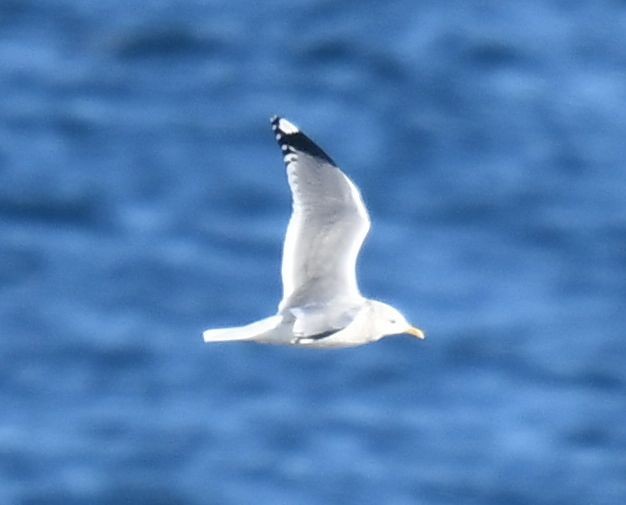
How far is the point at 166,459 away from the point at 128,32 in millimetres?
6026

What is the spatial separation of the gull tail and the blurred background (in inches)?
233

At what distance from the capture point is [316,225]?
1256 centimetres

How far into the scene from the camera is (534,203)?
20.9 m

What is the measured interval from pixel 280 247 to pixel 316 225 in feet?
23.2

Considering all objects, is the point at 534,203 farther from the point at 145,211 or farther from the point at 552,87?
the point at 145,211

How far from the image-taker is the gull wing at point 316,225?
41.0 ft

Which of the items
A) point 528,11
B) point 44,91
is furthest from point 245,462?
point 528,11

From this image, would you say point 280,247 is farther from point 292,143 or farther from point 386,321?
point 292,143

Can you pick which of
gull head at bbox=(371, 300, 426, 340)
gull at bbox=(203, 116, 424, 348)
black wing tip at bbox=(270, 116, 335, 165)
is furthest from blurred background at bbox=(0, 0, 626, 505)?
black wing tip at bbox=(270, 116, 335, 165)

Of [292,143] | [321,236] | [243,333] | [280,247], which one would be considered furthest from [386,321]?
[280,247]

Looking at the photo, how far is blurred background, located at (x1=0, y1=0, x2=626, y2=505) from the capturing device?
18.4 meters

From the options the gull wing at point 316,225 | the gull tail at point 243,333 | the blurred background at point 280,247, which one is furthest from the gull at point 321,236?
the blurred background at point 280,247

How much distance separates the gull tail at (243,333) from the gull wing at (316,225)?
38cm

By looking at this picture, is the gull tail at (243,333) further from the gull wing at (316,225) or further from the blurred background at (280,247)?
the blurred background at (280,247)
